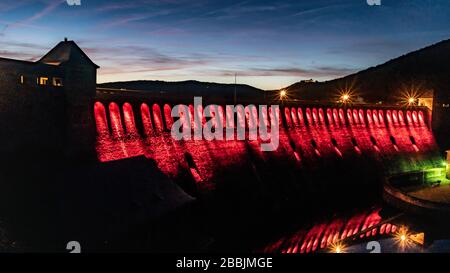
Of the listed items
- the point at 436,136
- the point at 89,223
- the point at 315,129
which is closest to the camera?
the point at 89,223

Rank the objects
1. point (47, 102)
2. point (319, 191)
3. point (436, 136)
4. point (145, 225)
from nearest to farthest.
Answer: point (145, 225)
point (47, 102)
point (319, 191)
point (436, 136)

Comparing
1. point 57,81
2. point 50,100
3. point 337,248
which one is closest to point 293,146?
point 337,248

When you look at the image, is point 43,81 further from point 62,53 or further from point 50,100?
point 62,53

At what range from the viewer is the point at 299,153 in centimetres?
4150

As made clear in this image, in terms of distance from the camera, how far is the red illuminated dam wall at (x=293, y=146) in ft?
98.5

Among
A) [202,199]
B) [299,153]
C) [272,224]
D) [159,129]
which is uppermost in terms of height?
[159,129]

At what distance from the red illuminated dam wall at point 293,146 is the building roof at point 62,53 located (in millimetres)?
4258

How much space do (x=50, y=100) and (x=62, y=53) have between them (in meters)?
3.79

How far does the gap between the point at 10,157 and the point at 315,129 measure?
33660 millimetres

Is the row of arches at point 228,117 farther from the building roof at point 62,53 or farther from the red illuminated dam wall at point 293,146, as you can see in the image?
the building roof at point 62,53

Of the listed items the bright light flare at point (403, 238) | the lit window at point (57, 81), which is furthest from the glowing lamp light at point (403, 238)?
the lit window at point (57, 81)
